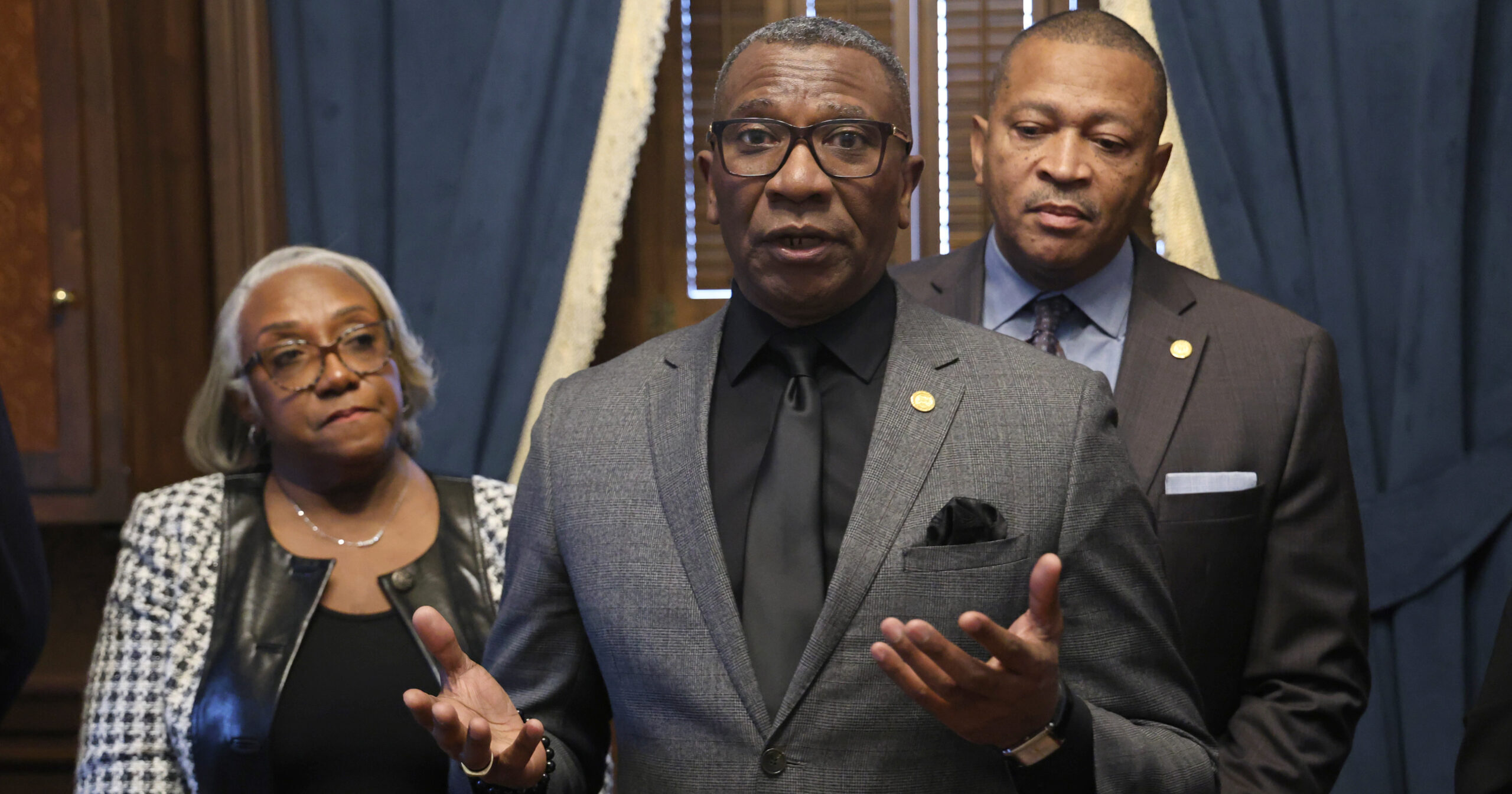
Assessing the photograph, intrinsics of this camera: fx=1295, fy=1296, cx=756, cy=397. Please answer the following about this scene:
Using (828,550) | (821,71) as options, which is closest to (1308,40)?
(821,71)

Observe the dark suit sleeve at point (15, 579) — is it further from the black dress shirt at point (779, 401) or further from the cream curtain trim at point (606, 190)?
the cream curtain trim at point (606, 190)

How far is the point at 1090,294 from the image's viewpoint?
187 cm

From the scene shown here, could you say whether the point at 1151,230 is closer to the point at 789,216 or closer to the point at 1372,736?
the point at 1372,736

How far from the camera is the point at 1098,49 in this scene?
6.02 ft

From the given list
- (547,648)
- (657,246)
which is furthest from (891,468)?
(657,246)

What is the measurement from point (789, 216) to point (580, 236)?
1683 millimetres

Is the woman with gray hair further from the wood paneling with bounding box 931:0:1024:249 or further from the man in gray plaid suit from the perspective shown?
the wood paneling with bounding box 931:0:1024:249

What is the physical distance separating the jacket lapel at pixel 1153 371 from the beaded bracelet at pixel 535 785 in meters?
0.88

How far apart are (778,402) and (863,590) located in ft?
0.79

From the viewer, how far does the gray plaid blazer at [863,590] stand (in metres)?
1.17

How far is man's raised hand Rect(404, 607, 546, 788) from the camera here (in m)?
1.11

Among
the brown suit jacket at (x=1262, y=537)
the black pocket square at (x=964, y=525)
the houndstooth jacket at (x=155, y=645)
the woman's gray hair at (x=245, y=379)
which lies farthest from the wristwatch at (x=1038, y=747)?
the woman's gray hair at (x=245, y=379)

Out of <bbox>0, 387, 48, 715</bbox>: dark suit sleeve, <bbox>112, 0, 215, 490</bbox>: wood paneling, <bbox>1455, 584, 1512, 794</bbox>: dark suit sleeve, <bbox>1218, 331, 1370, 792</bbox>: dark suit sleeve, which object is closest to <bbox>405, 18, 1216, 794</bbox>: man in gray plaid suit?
<bbox>1455, 584, 1512, 794</bbox>: dark suit sleeve

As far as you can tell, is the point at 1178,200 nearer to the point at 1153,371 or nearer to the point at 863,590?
the point at 1153,371
